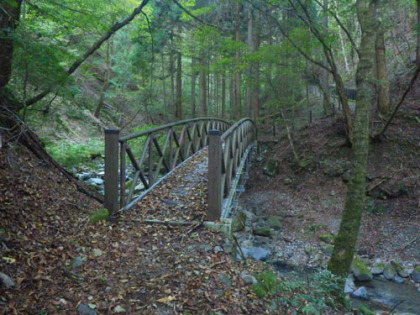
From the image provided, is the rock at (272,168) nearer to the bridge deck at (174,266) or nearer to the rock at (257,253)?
the rock at (257,253)

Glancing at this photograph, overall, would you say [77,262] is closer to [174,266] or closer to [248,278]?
[174,266]

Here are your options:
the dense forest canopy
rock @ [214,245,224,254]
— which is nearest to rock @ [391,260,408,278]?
the dense forest canopy

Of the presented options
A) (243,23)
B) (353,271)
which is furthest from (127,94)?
(353,271)

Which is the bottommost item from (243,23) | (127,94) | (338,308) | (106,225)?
(338,308)

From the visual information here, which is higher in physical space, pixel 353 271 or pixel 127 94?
pixel 127 94

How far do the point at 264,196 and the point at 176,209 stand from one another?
24.5 feet

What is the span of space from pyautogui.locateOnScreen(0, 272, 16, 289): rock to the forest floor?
7769 millimetres

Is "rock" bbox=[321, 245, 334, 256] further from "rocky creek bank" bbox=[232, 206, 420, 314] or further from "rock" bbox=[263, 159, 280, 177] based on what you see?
"rock" bbox=[263, 159, 280, 177]

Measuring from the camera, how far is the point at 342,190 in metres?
10.6

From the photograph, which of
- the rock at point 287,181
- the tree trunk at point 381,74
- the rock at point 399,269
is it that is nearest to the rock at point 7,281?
the rock at point 399,269

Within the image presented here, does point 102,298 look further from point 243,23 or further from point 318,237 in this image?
point 243,23

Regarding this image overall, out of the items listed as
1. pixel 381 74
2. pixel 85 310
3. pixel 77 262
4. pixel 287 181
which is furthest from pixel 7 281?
pixel 381 74

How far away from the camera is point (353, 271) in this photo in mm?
7113

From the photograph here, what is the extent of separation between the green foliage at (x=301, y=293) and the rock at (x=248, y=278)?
0.06 metres
